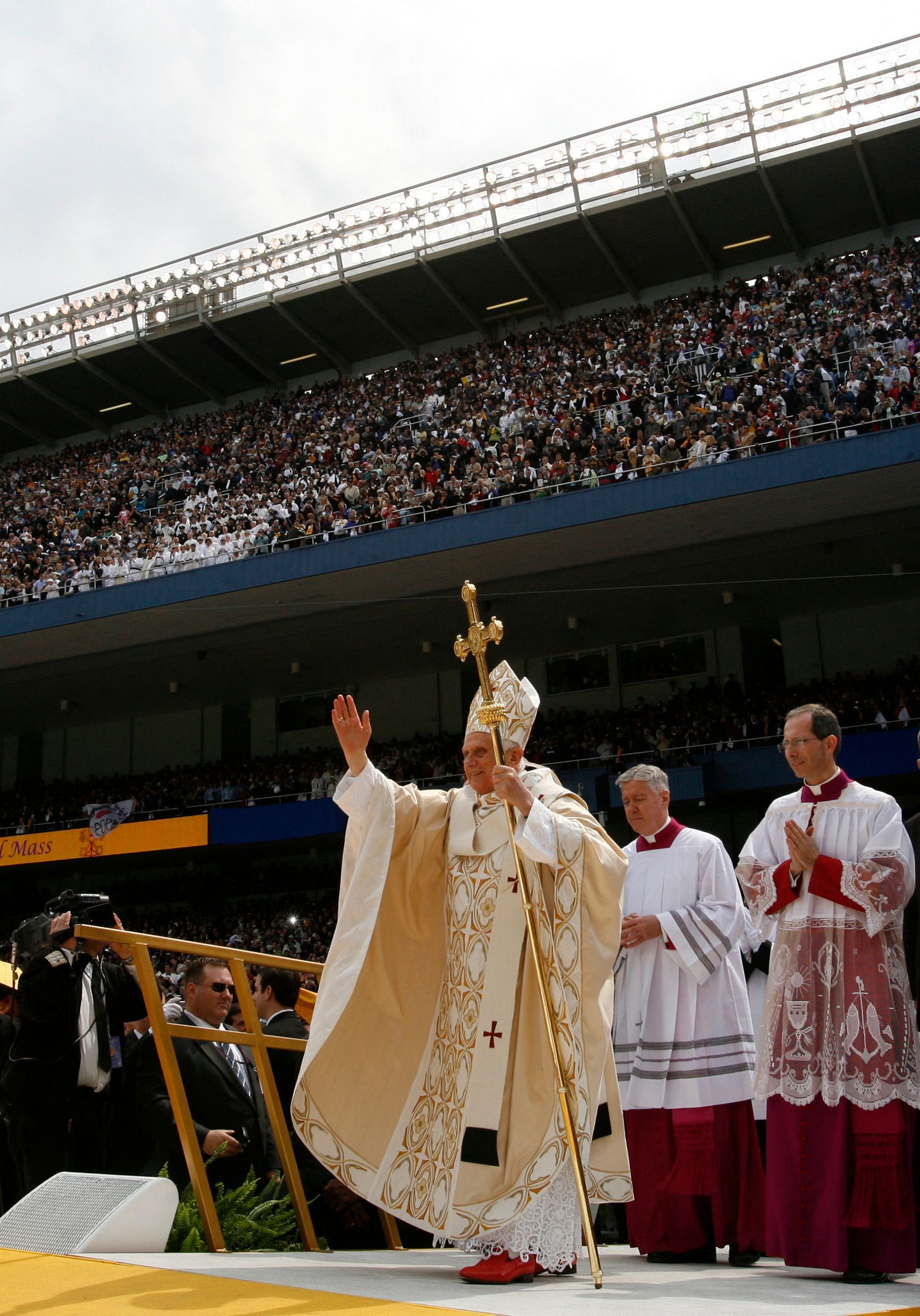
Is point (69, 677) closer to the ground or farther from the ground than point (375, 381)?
closer to the ground

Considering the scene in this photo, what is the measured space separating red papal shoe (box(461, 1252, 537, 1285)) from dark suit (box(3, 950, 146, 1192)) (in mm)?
1827

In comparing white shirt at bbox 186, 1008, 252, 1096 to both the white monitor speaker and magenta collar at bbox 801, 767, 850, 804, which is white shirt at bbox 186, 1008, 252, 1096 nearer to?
the white monitor speaker

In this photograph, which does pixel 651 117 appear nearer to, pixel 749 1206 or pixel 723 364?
pixel 723 364

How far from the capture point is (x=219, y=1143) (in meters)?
4.75

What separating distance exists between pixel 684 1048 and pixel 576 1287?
1354 mm

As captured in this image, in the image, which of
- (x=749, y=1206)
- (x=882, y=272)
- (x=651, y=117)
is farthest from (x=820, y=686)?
(x=749, y=1206)

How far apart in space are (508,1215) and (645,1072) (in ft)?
3.74

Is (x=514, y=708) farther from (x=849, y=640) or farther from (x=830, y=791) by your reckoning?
(x=849, y=640)

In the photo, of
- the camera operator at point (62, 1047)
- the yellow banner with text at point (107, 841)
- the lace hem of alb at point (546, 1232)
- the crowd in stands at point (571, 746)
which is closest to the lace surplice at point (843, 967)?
the lace hem of alb at point (546, 1232)

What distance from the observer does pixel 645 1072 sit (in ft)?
16.6

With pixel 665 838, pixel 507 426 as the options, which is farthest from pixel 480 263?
pixel 665 838

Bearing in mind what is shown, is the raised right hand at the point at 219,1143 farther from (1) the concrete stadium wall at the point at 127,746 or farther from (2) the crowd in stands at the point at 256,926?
(1) the concrete stadium wall at the point at 127,746

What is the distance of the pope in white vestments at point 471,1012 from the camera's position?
13.8 feet

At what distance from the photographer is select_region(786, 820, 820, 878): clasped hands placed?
4.45 meters
